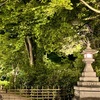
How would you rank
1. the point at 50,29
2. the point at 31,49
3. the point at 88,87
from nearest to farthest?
the point at 88,87
the point at 50,29
the point at 31,49

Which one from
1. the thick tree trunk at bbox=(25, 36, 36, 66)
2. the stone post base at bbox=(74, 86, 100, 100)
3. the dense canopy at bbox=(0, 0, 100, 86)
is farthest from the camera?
the thick tree trunk at bbox=(25, 36, 36, 66)

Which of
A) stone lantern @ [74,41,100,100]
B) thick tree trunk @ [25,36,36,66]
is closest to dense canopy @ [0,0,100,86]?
thick tree trunk @ [25,36,36,66]

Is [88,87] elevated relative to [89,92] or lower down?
elevated

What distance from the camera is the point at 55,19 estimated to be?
18.3 meters

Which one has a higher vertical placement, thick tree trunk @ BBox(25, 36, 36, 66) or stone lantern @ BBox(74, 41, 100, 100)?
thick tree trunk @ BBox(25, 36, 36, 66)

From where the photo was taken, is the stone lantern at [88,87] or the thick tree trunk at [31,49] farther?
the thick tree trunk at [31,49]

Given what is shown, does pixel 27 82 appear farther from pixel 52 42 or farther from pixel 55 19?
pixel 55 19

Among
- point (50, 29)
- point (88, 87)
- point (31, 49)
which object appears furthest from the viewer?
point (31, 49)

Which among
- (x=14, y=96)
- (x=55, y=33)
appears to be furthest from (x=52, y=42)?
(x=14, y=96)

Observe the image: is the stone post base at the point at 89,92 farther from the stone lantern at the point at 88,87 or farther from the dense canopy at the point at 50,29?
the dense canopy at the point at 50,29

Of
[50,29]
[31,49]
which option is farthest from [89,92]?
[31,49]

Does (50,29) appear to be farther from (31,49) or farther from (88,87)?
(88,87)

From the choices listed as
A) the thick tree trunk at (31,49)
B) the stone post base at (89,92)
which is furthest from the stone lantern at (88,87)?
the thick tree trunk at (31,49)

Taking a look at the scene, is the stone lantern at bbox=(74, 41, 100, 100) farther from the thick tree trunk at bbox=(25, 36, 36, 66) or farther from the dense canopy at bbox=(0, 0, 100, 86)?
the thick tree trunk at bbox=(25, 36, 36, 66)
